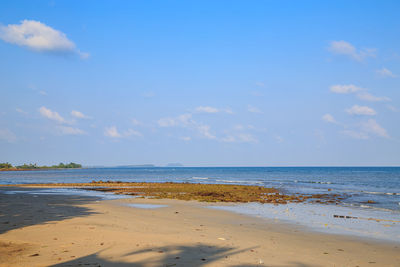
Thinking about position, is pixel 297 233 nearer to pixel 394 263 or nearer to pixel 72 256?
pixel 394 263

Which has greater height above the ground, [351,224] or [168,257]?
[168,257]

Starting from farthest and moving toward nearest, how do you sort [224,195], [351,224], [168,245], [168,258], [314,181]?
[314,181] < [224,195] < [351,224] < [168,245] < [168,258]

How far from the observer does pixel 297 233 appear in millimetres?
11602

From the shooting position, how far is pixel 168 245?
27.6ft

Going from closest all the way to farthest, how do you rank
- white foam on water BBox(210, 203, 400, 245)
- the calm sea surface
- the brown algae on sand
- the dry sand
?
the dry sand
white foam on water BBox(210, 203, 400, 245)
the brown algae on sand
the calm sea surface

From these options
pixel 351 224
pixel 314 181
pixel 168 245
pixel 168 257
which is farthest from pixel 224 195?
pixel 314 181

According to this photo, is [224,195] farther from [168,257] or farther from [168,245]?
[168,257]

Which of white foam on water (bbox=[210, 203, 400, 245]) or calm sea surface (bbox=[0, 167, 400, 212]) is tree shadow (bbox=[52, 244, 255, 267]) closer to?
white foam on water (bbox=[210, 203, 400, 245])

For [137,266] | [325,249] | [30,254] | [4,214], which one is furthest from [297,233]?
[4,214]

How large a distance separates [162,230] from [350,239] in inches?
257

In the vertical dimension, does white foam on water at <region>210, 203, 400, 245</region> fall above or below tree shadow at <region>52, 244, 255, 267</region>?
below

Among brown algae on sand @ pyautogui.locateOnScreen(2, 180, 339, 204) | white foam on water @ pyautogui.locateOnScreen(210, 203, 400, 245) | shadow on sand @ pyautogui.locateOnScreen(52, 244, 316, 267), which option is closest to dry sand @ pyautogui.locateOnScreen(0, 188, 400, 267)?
shadow on sand @ pyautogui.locateOnScreen(52, 244, 316, 267)

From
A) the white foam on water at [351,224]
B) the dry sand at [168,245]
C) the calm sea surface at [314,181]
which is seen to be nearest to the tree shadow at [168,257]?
the dry sand at [168,245]

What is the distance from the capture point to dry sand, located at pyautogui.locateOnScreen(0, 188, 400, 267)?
23.2 feet
